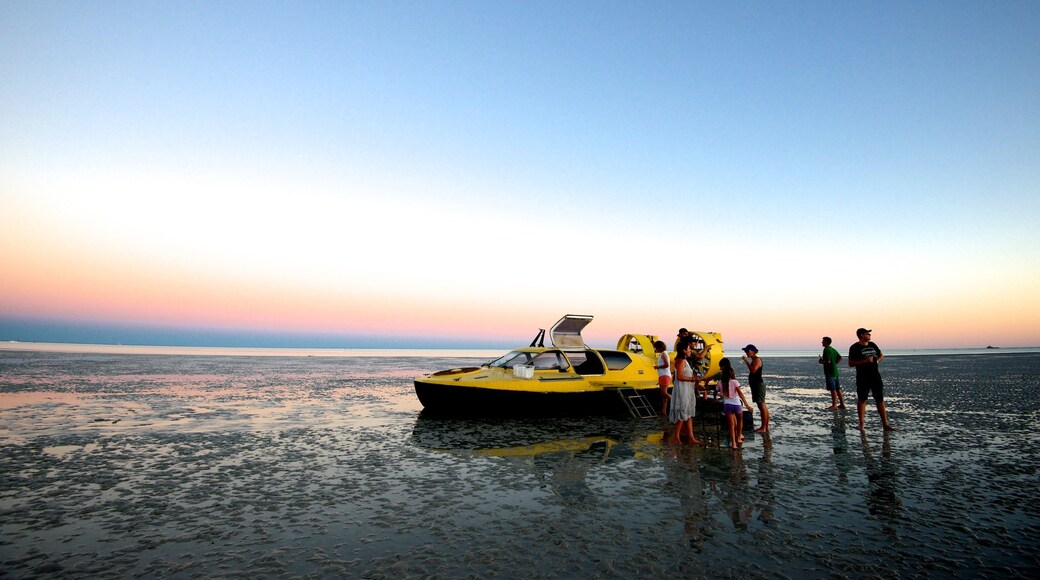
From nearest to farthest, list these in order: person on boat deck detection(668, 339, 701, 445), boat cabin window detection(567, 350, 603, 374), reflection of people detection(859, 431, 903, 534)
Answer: reflection of people detection(859, 431, 903, 534) → person on boat deck detection(668, 339, 701, 445) → boat cabin window detection(567, 350, 603, 374)

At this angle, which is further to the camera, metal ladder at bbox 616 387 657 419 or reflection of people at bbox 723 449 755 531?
metal ladder at bbox 616 387 657 419

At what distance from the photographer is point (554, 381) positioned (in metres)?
13.8

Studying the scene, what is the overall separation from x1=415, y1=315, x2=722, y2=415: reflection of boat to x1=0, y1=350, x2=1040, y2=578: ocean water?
2.22 ft

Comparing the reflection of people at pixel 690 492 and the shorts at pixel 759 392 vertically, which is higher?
the shorts at pixel 759 392

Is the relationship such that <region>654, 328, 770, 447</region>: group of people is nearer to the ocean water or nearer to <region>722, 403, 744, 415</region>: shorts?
<region>722, 403, 744, 415</region>: shorts

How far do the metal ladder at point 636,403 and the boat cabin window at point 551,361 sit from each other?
1657mm

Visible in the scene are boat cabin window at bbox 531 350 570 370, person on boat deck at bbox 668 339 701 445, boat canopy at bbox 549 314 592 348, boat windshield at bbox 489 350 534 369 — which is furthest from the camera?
boat canopy at bbox 549 314 592 348

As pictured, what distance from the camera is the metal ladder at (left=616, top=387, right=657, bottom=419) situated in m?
14.0

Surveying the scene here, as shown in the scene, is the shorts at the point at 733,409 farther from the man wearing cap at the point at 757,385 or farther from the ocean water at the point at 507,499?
the man wearing cap at the point at 757,385

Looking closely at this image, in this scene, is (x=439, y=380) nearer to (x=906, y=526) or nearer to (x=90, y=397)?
(x=906, y=526)

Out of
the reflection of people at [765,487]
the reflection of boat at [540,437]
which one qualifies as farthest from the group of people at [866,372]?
the reflection of boat at [540,437]

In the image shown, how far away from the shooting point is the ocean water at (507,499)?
4742 millimetres

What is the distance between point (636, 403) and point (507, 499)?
8.55 meters

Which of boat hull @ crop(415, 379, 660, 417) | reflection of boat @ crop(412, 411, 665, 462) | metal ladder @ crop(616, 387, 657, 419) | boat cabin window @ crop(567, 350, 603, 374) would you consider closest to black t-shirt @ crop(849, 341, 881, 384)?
reflection of boat @ crop(412, 411, 665, 462)
